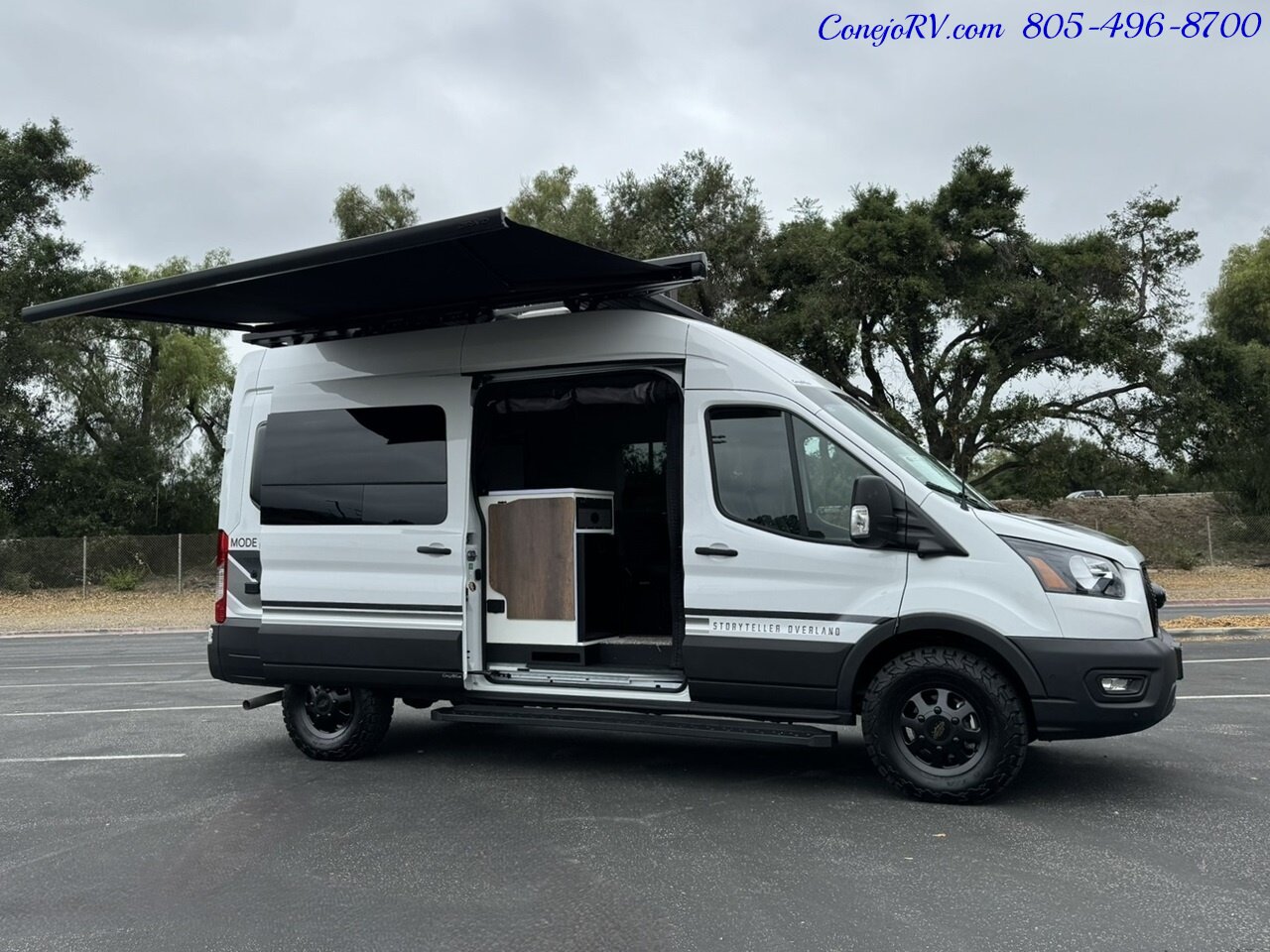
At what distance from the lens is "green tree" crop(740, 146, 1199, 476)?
75.3 ft

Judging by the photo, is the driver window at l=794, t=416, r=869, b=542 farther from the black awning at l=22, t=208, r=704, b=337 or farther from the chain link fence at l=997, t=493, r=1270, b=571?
the chain link fence at l=997, t=493, r=1270, b=571

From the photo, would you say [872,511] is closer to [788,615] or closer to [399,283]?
[788,615]

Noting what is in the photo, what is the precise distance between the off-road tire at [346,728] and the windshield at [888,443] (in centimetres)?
353

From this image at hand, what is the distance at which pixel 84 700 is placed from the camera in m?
10.7

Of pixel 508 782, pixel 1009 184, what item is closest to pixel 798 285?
pixel 1009 184

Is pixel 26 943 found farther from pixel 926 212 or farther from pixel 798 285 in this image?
pixel 926 212

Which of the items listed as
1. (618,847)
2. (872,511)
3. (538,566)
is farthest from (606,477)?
(618,847)

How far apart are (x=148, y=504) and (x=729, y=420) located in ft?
97.1

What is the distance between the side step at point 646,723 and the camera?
20.0 feet

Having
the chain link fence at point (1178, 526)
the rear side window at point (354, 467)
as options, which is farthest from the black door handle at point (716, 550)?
the chain link fence at point (1178, 526)

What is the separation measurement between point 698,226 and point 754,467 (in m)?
20.2

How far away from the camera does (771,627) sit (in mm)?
6273

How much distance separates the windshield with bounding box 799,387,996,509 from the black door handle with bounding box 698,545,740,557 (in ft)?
3.22

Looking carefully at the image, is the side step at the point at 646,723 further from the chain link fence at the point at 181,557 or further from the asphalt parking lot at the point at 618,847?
the chain link fence at the point at 181,557
